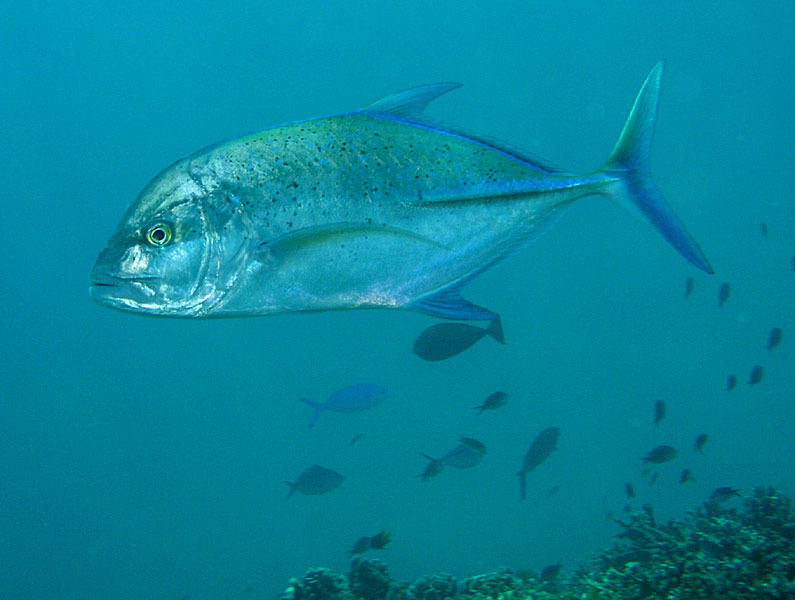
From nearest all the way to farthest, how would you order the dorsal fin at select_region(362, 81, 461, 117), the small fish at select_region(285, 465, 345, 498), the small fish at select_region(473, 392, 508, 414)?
the dorsal fin at select_region(362, 81, 461, 117), the small fish at select_region(473, 392, 508, 414), the small fish at select_region(285, 465, 345, 498)

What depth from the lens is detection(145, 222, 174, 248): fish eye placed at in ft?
4.09

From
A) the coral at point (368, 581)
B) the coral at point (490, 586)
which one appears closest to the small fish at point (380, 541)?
the coral at point (368, 581)

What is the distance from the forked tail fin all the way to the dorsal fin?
20.6 inches

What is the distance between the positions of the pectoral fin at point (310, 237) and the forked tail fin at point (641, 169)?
2.38ft

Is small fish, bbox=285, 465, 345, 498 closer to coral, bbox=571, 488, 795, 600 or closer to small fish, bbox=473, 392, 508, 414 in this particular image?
small fish, bbox=473, 392, 508, 414

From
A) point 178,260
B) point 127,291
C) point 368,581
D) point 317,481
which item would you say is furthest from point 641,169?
point 317,481

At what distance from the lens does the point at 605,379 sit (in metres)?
32.4

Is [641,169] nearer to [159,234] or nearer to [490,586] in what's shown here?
[159,234]

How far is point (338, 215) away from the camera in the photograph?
1.26 metres

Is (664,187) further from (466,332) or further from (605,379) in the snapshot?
(466,332)

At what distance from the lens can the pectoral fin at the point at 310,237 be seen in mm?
1218

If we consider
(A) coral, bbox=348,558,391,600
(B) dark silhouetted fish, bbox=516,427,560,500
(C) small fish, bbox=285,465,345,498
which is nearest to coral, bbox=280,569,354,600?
(A) coral, bbox=348,558,391,600

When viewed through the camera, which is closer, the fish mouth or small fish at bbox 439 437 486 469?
the fish mouth

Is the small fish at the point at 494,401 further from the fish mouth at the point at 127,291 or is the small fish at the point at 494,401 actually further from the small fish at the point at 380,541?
the fish mouth at the point at 127,291
